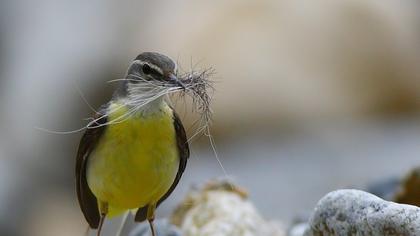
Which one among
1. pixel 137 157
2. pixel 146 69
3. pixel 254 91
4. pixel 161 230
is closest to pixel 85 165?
pixel 137 157

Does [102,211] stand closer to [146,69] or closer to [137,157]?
[137,157]

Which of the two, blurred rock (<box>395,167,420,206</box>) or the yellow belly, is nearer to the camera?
the yellow belly

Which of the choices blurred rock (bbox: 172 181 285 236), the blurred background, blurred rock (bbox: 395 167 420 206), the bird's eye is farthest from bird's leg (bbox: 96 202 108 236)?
the blurred background

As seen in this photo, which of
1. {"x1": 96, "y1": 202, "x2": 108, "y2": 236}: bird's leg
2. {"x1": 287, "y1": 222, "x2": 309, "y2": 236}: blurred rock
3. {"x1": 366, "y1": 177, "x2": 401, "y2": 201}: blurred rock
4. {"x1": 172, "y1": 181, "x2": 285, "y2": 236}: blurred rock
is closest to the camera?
{"x1": 96, "y1": 202, "x2": 108, "y2": 236}: bird's leg

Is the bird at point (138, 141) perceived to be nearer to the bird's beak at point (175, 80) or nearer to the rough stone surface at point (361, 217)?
the bird's beak at point (175, 80)

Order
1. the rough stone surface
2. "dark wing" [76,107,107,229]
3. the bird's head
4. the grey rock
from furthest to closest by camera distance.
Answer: the grey rock, "dark wing" [76,107,107,229], the bird's head, the rough stone surface

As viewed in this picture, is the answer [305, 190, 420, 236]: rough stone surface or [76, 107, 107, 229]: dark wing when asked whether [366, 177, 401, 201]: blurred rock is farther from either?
[305, 190, 420, 236]: rough stone surface
